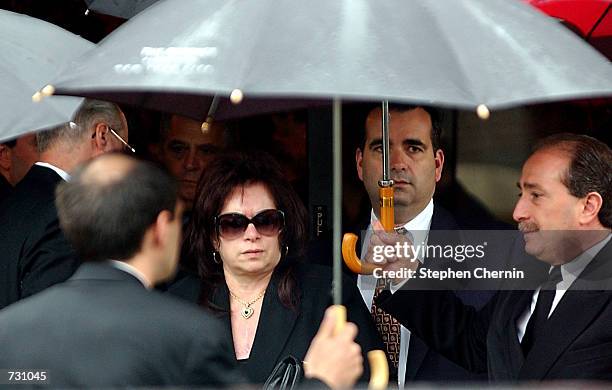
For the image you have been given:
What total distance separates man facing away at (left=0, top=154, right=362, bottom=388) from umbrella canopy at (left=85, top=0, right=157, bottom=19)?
2.20 m

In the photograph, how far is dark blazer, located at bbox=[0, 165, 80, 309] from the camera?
14.8 feet

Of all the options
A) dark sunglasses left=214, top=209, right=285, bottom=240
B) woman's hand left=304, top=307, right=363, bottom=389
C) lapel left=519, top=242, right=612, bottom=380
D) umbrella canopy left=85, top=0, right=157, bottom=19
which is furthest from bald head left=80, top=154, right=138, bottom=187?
umbrella canopy left=85, top=0, right=157, bottom=19

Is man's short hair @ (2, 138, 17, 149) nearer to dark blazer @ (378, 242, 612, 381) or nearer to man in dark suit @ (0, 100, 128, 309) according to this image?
man in dark suit @ (0, 100, 128, 309)

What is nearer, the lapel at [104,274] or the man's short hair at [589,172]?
the lapel at [104,274]

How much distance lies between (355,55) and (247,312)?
1.38m

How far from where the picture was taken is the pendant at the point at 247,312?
183 inches

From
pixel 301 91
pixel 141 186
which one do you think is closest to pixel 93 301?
pixel 141 186

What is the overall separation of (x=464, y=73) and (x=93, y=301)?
112 centimetres

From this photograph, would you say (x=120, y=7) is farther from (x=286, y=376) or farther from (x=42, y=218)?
(x=286, y=376)

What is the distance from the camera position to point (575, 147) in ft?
15.0

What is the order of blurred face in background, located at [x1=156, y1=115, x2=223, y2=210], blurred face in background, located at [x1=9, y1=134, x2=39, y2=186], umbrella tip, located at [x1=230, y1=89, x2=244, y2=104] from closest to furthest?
1. umbrella tip, located at [x1=230, y1=89, x2=244, y2=104]
2. blurred face in background, located at [x1=9, y1=134, x2=39, y2=186]
3. blurred face in background, located at [x1=156, y1=115, x2=223, y2=210]

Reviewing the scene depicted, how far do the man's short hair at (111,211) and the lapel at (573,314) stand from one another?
4.98ft

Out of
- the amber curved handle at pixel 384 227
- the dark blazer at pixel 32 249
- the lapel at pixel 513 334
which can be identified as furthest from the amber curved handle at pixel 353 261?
the dark blazer at pixel 32 249

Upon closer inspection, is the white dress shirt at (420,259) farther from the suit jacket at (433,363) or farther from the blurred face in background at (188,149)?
the blurred face in background at (188,149)
